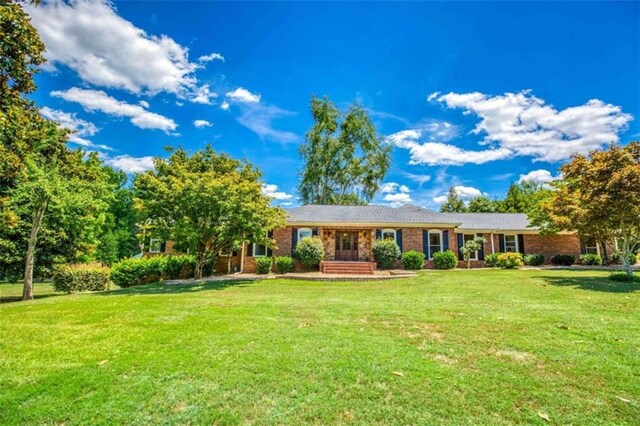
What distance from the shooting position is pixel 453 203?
152 feet

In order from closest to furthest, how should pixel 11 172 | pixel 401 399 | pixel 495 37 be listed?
pixel 401 399
pixel 11 172
pixel 495 37

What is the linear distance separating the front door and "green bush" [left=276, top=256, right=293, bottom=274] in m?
Answer: 3.30

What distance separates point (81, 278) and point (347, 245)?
13.9 metres

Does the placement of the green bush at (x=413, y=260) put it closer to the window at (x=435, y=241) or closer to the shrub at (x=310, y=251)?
the window at (x=435, y=241)

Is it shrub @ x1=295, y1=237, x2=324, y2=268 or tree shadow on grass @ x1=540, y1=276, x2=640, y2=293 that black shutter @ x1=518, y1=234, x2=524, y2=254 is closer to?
tree shadow on grass @ x1=540, y1=276, x2=640, y2=293

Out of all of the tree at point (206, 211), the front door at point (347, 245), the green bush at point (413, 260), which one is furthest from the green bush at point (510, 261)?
the tree at point (206, 211)

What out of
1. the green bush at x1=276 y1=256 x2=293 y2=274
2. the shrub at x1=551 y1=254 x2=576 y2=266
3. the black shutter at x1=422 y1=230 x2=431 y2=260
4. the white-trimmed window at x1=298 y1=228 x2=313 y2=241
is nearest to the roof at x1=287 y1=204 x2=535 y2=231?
the white-trimmed window at x1=298 y1=228 x2=313 y2=241

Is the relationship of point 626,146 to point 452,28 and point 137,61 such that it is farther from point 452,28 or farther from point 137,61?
point 137,61

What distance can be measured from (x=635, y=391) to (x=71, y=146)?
22.2 m

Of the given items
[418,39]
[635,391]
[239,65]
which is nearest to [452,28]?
[418,39]

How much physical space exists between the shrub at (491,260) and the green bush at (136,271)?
67.4ft

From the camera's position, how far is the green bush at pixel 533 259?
71.4ft

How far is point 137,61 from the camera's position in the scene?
44.4 ft

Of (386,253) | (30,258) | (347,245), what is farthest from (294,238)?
(30,258)
